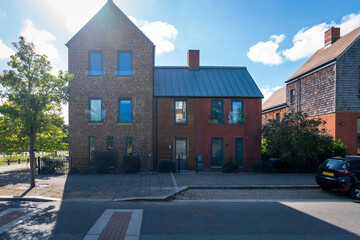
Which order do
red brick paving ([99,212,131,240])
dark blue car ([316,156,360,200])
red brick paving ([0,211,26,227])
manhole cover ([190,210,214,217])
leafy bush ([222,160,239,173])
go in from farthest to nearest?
1. leafy bush ([222,160,239,173])
2. dark blue car ([316,156,360,200])
3. manhole cover ([190,210,214,217])
4. red brick paving ([0,211,26,227])
5. red brick paving ([99,212,131,240])

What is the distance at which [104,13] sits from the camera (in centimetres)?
1404

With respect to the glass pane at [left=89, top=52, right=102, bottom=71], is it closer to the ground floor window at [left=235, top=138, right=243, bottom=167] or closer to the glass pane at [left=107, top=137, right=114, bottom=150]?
the glass pane at [left=107, top=137, right=114, bottom=150]

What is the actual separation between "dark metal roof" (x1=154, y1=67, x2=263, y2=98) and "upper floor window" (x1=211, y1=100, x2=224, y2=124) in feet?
1.94

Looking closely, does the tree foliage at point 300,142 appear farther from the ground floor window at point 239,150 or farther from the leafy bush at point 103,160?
the leafy bush at point 103,160

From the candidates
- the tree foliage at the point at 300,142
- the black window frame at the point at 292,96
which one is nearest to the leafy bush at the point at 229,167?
the tree foliage at the point at 300,142

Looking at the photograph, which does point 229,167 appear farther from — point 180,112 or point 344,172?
point 344,172

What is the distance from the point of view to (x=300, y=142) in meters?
12.8

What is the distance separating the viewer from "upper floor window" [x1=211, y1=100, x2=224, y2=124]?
1496 cm

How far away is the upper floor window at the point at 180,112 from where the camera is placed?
14797 millimetres

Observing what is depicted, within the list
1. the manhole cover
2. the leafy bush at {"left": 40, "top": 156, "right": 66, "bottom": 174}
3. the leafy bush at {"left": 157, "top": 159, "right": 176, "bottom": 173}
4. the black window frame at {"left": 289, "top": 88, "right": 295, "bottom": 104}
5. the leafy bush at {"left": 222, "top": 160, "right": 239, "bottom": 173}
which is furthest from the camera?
the black window frame at {"left": 289, "top": 88, "right": 295, "bottom": 104}

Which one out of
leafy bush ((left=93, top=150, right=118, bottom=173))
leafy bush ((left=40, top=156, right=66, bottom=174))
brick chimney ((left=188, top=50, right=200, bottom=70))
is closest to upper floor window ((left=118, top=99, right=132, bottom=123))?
leafy bush ((left=93, top=150, right=118, bottom=173))

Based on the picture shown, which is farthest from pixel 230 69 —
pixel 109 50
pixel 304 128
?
pixel 109 50

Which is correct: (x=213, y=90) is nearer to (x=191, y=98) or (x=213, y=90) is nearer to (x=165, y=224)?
(x=191, y=98)

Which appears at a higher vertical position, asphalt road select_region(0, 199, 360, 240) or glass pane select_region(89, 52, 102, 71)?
glass pane select_region(89, 52, 102, 71)
